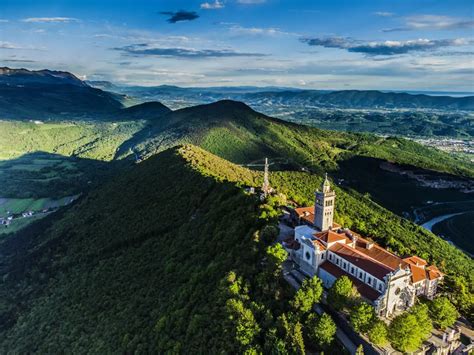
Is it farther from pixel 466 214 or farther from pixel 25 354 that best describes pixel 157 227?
pixel 466 214

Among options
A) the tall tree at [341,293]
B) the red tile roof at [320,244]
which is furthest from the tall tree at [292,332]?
the red tile roof at [320,244]

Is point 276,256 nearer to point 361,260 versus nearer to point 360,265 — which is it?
point 360,265

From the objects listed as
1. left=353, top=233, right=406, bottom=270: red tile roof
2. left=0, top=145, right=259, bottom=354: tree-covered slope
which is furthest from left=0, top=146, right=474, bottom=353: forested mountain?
left=353, top=233, right=406, bottom=270: red tile roof

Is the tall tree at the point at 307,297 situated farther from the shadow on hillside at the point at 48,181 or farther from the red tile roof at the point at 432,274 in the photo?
the shadow on hillside at the point at 48,181

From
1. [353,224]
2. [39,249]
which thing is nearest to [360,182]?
[353,224]

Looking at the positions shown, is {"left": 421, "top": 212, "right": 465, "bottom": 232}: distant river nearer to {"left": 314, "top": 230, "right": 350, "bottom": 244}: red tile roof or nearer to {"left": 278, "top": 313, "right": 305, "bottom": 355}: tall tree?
{"left": 314, "top": 230, "right": 350, "bottom": 244}: red tile roof

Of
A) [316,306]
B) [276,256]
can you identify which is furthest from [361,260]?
[276,256]

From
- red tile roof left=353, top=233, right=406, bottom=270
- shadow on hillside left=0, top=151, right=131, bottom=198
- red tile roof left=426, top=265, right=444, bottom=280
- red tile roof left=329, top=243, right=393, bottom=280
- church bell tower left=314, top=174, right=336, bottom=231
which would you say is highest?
church bell tower left=314, top=174, right=336, bottom=231
